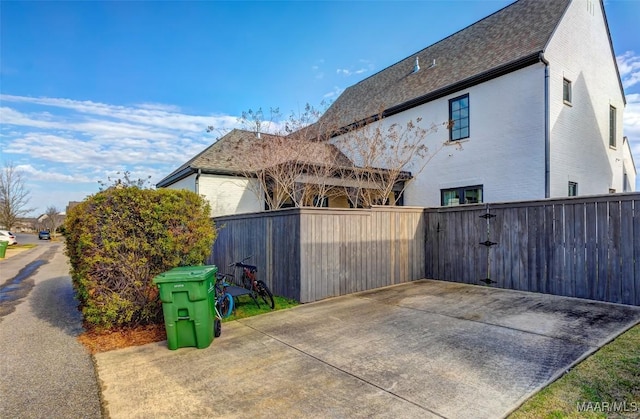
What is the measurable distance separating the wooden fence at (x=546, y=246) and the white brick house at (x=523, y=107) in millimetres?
3148

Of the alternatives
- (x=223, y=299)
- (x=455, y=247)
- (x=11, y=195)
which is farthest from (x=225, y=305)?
(x=11, y=195)

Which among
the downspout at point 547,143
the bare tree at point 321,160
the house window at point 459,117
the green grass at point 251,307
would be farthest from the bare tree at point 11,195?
the downspout at point 547,143

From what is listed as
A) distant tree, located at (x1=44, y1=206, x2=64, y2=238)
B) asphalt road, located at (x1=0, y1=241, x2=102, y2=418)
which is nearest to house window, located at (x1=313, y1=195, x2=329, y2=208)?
asphalt road, located at (x1=0, y1=241, x2=102, y2=418)

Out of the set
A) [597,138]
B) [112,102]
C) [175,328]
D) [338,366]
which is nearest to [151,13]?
[112,102]

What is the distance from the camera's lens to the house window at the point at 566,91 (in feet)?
34.6

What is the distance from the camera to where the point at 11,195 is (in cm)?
3428

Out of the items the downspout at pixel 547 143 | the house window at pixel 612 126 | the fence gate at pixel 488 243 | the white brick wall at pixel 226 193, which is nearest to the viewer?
the fence gate at pixel 488 243

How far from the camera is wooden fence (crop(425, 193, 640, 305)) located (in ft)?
20.0

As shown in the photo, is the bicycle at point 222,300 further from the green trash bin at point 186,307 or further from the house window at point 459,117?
the house window at point 459,117

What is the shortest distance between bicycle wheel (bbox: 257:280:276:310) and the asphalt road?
288 cm

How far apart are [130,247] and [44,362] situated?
5.55 ft

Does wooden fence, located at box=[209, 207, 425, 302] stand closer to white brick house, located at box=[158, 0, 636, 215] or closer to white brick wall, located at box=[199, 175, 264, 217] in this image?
white brick wall, located at box=[199, 175, 264, 217]

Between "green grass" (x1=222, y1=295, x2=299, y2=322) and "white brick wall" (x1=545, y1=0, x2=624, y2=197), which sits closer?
"green grass" (x1=222, y1=295, x2=299, y2=322)

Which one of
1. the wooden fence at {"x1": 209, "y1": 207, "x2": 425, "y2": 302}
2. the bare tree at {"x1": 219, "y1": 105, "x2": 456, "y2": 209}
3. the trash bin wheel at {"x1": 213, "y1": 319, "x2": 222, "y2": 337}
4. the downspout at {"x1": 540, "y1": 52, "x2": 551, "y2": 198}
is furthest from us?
the bare tree at {"x1": 219, "y1": 105, "x2": 456, "y2": 209}
